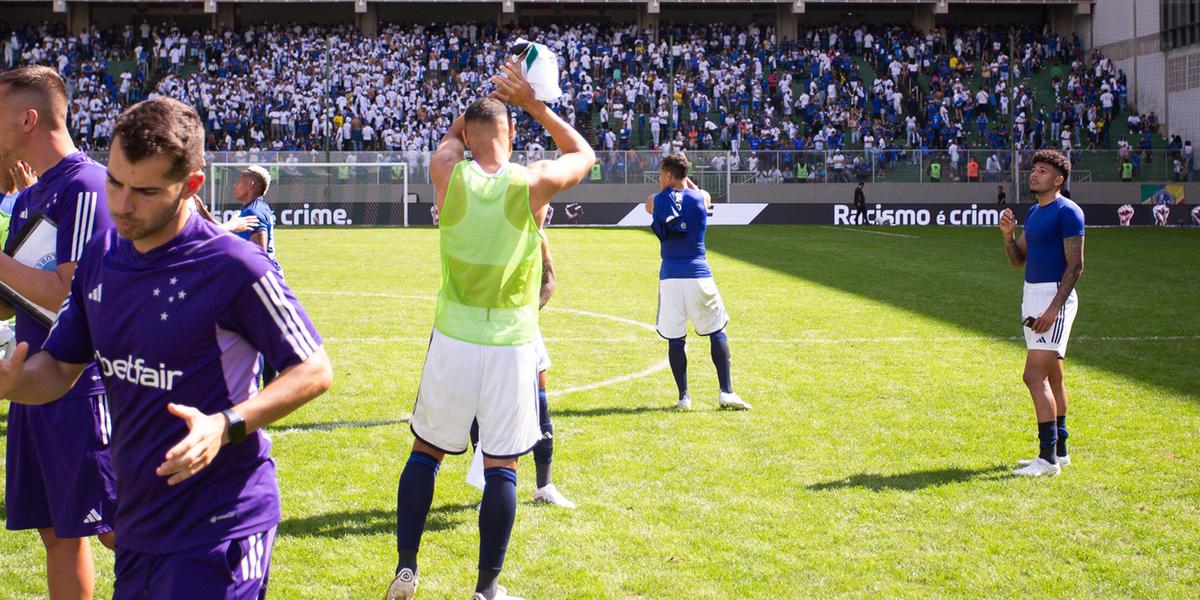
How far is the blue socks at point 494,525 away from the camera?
5.13 metres

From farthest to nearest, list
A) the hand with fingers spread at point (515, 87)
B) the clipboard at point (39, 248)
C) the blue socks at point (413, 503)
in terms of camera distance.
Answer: the blue socks at point (413, 503) → the hand with fingers spread at point (515, 87) → the clipboard at point (39, 248)

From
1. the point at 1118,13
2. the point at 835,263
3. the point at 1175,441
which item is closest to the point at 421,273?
the point at 835,263

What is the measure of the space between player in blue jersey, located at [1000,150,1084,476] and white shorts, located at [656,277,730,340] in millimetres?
2932

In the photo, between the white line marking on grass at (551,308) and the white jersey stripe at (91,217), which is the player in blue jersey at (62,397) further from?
the white line marking on grass at (551,308)

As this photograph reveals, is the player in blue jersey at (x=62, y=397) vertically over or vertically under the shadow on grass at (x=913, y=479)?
over

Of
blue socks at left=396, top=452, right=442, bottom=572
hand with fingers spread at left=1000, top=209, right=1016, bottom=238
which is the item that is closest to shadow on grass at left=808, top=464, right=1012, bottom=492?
hand with fingers spread at left=1000, top=209, right=1016, bottom=238

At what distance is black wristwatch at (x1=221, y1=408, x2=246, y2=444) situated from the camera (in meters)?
2.91

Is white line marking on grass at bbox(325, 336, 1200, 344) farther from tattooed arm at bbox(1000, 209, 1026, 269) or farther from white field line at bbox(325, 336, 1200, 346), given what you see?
tattooed arm at bbox(1000, 209, 1026, 269)

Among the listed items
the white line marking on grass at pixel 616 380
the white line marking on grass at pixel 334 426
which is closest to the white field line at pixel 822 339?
the white line marking on grass at pixel 616 380

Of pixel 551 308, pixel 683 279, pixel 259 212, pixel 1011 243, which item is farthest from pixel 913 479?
pixel 551 308

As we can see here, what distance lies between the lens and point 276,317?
10.1 ft

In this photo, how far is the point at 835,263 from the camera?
24.5 metres

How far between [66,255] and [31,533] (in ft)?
10.2

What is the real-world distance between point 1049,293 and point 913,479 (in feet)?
5.51
